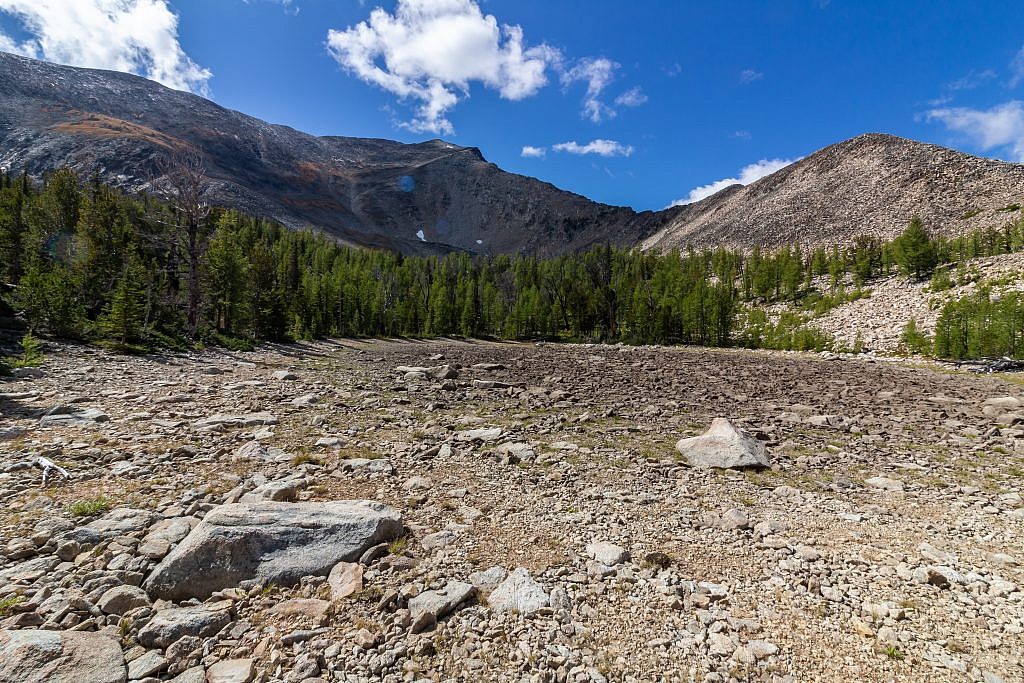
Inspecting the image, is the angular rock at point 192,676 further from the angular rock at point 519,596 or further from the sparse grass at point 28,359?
the sparse grass at point 28,359

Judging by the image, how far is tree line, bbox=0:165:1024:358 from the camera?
2944 centimetres

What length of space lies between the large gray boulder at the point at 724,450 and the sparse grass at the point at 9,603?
10.1 m

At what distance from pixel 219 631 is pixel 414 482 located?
12.4 ft

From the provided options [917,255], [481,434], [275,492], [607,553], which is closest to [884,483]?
[607,553]

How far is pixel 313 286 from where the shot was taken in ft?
219

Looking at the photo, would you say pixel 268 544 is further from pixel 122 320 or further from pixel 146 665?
pixel 122 320

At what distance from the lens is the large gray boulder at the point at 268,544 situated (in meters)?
4.46

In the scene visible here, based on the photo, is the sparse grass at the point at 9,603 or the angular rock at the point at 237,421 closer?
the sparse grass at the point at 9,603

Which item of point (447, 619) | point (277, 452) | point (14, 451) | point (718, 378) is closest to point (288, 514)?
point (447, 619)

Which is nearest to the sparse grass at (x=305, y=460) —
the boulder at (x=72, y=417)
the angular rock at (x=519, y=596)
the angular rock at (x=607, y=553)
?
the angular rock at (x=519, y=596)

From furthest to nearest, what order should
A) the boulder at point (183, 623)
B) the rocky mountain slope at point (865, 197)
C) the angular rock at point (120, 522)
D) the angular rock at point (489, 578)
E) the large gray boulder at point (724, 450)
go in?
the rocky mountain slope at point (865, 197)
the large gray boulder at point (724, 450)
the angular rock at point (120, 522)
the angular rock at point (489, 578)
the boulder at point (183, 623)

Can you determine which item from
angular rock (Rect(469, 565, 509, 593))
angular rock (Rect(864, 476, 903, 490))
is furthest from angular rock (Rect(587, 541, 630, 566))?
angular rock (Rect(864, 476, 903, 490))

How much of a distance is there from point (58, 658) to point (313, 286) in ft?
233

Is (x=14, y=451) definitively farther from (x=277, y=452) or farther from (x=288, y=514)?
(x=288, y=514)
